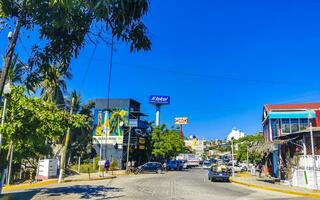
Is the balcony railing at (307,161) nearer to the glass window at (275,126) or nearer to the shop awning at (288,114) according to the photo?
the shop awning at (288,114)

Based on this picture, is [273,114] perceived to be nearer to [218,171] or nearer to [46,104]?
[218,171]

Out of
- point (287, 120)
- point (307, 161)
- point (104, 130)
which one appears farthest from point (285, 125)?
point (104, 130)

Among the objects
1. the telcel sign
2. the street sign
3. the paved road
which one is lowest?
the paved road

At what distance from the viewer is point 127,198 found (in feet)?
57.3

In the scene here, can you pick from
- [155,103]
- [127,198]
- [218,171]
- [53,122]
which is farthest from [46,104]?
[155,103]

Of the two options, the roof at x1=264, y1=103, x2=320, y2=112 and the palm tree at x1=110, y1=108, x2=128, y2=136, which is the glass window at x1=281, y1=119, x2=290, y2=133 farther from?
the palm tree at x1=110, y1=108, x2=128, y2=136

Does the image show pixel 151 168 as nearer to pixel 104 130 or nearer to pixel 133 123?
pixel 133 123

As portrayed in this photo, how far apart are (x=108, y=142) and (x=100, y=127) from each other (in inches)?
117

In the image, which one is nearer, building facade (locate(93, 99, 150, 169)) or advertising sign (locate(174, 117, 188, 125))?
building facade (locate(93, 99, 150, 169))

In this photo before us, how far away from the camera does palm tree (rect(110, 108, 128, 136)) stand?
59.5 meters

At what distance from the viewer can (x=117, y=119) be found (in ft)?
197

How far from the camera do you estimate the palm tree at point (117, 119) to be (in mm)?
59469

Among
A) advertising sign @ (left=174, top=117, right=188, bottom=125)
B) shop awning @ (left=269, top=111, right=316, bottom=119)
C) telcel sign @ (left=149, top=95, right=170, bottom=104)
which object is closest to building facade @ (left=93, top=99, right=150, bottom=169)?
shop awning @ (left=269, top=111, right=316, bottom=119)

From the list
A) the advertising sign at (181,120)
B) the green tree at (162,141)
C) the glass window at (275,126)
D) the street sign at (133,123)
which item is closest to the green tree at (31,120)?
the glass window at (275,126)
